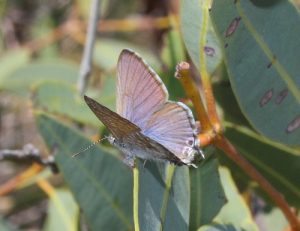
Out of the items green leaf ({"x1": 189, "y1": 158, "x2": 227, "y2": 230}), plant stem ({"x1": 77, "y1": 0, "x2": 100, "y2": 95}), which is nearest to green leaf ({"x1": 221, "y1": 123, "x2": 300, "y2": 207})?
green leaf ({"x1": 189, "y1": 158, "x2": 227, "y2": 230})

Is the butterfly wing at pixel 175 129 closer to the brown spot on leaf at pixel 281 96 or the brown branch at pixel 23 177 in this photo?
the brown spot on leaf at pixel 281 96

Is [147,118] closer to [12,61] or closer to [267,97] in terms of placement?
[267,97]

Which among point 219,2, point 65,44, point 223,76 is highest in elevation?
point 219,2

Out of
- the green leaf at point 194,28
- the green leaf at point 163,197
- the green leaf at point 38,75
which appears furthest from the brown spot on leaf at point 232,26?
the green leaf at point 38,75

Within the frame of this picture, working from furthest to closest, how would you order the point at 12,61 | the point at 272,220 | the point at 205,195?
1. the point at 12,61
2. the point at 272,220
3. the point at 205,195

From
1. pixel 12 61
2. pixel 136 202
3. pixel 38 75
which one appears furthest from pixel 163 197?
pixel 12 61

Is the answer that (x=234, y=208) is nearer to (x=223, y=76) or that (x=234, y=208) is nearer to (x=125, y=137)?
(x=125, y=137)

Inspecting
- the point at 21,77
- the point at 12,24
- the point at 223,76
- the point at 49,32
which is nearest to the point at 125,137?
the point at 223,76
